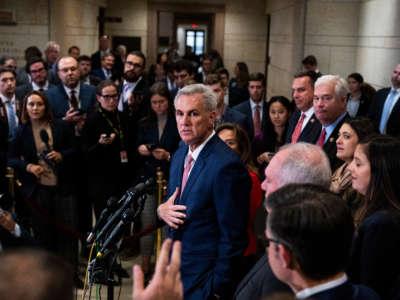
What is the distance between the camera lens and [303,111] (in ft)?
15.9

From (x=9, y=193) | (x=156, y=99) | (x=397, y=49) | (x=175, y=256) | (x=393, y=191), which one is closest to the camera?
(x=175, y=256)

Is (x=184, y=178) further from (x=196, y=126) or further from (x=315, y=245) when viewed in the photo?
(x=315, y=245)

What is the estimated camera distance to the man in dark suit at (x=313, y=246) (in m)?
1.55

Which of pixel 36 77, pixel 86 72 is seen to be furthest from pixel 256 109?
pixel 86 72

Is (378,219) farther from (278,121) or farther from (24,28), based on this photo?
(24,28)

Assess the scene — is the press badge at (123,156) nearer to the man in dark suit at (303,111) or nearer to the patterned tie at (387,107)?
the man in dark suit at (303,111)

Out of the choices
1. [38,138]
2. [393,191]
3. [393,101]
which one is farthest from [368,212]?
[393,101]

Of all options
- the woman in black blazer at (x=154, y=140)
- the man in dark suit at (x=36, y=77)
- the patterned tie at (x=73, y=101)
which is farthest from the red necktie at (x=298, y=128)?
the man in dark suit at (x=36, y=77)

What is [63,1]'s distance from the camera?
11023 mm

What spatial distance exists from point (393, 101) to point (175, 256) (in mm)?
5445

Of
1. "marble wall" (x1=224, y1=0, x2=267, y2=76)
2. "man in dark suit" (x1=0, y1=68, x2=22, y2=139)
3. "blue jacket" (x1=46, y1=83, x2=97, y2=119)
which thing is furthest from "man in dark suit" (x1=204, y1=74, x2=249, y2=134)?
"marble wall" (x1=224, y1=0, x2=267, y2=76)

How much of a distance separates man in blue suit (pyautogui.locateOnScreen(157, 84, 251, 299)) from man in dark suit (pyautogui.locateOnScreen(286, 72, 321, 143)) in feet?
5.92

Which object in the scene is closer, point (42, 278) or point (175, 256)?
point (42, 278)

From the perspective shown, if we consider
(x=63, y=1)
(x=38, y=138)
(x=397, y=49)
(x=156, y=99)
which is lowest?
(x=38, y=138)
